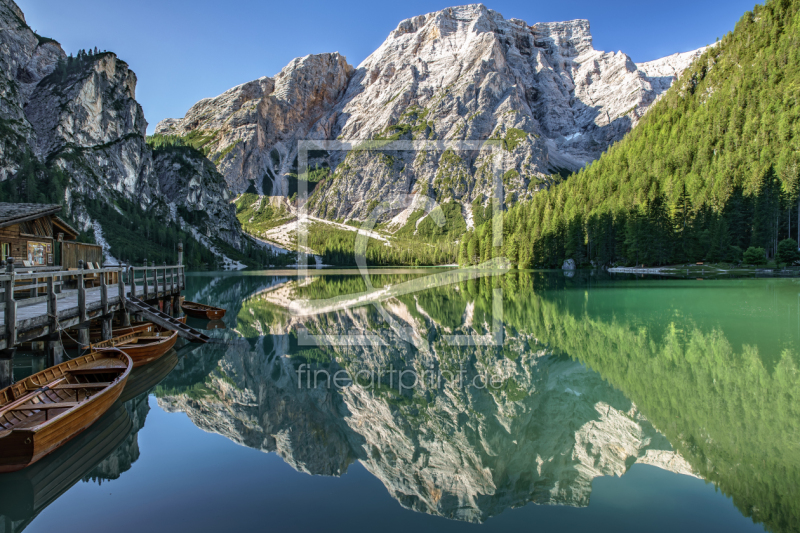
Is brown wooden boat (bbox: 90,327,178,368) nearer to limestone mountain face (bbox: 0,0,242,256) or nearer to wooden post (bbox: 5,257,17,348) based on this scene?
wooden post (bbox: 5,257,17,348)

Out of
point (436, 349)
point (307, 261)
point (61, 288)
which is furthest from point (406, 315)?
point (307, 261)

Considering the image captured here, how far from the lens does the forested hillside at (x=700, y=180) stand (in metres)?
60.8

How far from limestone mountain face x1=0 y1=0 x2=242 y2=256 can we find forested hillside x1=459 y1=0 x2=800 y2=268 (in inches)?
4948

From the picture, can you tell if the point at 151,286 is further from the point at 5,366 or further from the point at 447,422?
the point at 447,422

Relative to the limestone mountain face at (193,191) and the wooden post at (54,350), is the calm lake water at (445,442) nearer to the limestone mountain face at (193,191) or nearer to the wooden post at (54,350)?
the wooden post at (54,350)

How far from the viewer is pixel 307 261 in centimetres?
17712

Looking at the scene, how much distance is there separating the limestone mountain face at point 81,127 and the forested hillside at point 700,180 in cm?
12567

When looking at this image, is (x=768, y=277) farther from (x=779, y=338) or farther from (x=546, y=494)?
(x=546, y=494)

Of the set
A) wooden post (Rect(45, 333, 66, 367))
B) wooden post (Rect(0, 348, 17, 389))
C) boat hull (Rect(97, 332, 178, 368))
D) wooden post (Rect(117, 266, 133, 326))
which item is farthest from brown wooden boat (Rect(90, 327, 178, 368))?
wooden post (Rect(0, 348, 17, 389))

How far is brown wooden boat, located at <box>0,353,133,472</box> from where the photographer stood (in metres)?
6.99

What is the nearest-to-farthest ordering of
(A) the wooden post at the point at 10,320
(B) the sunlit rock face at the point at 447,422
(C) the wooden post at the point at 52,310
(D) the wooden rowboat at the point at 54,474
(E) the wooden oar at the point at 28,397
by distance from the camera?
(D) the wooden rowboat at the point at 54,474
(B) the sunlit rock face at the point at 447,422
(E) the wooden oar at the point at 28,397
(A) the wooden post at the point at 10,320
(C) the wooden post at the point at 52,310

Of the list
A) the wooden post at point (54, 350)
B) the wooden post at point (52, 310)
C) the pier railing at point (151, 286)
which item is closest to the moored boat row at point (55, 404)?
the wooden post at point (54, 350)

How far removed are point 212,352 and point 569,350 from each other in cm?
1543

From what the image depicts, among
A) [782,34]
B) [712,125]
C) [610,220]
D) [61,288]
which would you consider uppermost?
[782,34]
